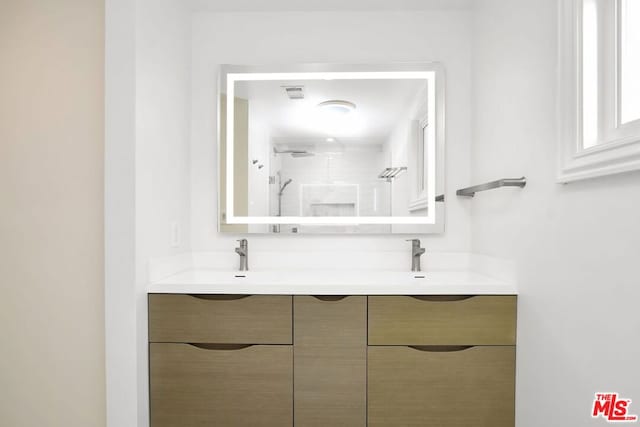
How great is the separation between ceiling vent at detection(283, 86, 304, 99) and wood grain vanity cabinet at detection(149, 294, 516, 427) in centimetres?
112

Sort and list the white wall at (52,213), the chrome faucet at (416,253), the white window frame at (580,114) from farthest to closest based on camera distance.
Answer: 1. the chrome faucet at (416,253)
2. the white wall at (52,213)
3. the white window frame at (580,114)

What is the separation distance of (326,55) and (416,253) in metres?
1.19

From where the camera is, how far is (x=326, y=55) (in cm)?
202

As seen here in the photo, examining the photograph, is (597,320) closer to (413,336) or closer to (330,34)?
(413,336)

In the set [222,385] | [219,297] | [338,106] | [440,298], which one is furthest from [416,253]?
[222,385]

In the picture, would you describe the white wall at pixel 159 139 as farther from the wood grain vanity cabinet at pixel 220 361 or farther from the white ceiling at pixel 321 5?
the white ceiling at pixel 321 5

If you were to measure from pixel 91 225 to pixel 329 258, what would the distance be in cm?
116

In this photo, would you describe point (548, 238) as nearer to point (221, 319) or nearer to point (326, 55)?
point (221, 319)

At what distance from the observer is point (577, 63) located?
113cm

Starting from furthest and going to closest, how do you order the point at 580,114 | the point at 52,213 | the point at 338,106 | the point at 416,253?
the point at 338,106 < the point at 416,253 < the point at 52,213 < the point at 580,114

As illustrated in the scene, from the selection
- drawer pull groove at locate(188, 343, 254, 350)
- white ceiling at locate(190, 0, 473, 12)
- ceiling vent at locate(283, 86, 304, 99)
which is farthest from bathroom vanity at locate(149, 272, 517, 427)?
white ceiling at locate(190, 0, 473, 12)

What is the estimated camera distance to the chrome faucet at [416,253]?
1.92 meters

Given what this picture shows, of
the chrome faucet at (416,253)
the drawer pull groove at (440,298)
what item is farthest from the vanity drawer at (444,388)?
the chrome faucet at (416,253)

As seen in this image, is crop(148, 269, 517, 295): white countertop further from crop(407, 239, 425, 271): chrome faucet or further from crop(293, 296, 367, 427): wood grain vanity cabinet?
crop(407, 239, 425, 271): chrome faucet
